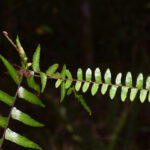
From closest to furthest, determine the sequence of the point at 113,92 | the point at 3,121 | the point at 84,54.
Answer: the point at 3,121 → the point at 113,92 → the point at 84,54

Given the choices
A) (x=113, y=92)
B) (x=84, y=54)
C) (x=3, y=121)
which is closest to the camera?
(x=3, y=121)

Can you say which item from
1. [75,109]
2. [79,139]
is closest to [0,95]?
[79,139]

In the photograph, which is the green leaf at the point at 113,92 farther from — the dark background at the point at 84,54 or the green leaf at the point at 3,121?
the dark background at the point at 84,54

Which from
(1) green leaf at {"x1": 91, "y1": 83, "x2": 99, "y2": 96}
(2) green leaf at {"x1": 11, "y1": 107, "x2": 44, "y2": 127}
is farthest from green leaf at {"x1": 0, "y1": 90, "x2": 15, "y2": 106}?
(1) green leaf at {"x1": 91, "y1": 83, "x2": 99, "y2": 96}

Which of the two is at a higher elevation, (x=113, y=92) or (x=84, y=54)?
(x=84, y=54)

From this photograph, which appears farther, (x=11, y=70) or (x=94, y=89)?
(x=94, y=89)

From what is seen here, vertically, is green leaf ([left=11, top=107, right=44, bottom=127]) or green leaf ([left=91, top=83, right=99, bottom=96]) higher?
green leaf ([left=91, top=83, right=99, bottom=96])

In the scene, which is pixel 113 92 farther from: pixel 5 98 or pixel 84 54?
pixel 84 54

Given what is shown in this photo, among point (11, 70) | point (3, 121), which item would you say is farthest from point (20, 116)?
point (11, 70)

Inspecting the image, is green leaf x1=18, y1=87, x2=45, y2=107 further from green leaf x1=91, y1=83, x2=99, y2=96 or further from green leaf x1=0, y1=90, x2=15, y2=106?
green leaf x1=91, y1=83, x2=99, y2=96
